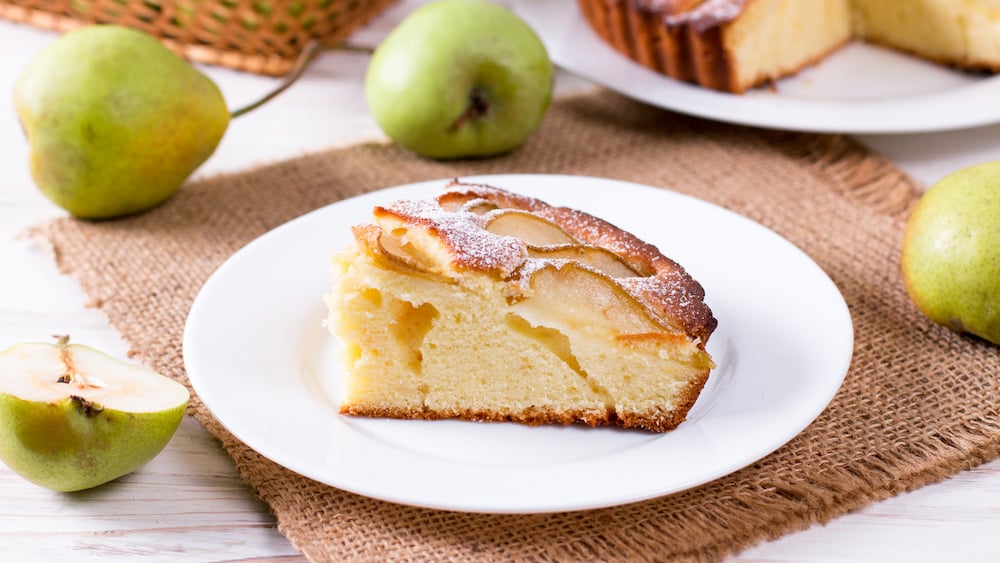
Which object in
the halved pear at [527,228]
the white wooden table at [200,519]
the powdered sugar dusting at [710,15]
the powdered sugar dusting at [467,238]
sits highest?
the powdered sugar dusting at [710,15]

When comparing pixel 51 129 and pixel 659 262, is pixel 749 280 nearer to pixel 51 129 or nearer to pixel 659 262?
pixel 659 262

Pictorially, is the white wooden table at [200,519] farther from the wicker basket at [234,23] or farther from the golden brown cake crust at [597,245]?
the wicker basket at [234,23]

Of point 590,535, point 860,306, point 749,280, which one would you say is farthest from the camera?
Result: point 860,306

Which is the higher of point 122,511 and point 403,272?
point 403,272

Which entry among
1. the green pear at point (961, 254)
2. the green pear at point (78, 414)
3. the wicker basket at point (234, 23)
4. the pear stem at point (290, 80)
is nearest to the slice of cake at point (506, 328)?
the green pear at point (78, 414)

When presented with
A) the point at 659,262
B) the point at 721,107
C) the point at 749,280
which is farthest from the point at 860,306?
the point at 721,107

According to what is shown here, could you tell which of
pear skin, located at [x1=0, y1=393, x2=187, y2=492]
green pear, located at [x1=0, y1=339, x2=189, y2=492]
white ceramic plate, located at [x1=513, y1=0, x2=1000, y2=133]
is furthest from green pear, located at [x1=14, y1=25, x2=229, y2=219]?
white ceramic plate, located at [x1=513, y1=0, x2=1000, y2=133]

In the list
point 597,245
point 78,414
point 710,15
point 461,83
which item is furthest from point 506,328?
point 710,15

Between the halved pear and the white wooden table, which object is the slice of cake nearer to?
the halved pear
